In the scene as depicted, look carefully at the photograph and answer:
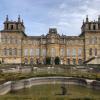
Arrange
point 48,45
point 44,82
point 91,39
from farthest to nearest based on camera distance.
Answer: point 91,39, point 48,45, point 44,82

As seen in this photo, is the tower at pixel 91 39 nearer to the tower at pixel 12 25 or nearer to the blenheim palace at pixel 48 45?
the blenheim palace at pixel 48 45

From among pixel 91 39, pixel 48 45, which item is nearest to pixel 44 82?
pixel 48 45

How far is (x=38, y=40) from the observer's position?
7850 centimetres

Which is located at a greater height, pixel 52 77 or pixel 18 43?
pixel 18 43

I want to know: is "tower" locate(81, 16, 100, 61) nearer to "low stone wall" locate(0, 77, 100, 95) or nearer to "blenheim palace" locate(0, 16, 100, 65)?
"blenheim palace" locate(0, 16, 100, 65)

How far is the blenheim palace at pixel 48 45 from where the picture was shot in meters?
76.8

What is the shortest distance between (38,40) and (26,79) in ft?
139

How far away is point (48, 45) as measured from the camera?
77312 millimetres

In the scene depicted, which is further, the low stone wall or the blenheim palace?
the blenheim palace

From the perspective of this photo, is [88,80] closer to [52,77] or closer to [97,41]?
[52,77]

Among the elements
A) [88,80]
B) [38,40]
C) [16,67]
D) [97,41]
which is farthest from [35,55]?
[88,80]

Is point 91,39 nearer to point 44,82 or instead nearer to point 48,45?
point 48,45

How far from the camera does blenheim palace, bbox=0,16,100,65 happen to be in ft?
252

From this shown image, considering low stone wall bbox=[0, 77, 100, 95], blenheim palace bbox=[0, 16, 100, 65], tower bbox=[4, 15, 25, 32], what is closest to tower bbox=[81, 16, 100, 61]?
blenheim palace bbox=[0, 16, 100, 65]
